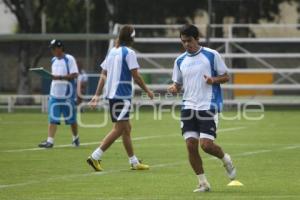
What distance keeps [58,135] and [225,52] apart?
17.1 m

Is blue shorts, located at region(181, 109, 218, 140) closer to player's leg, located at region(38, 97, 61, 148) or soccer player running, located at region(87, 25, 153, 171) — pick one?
soccer player running, located at region(87, 25, 153, 171)

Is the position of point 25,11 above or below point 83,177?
above

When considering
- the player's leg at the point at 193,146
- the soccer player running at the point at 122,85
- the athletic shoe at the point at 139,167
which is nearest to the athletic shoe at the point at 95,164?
the soccer player running at the point at 122,85

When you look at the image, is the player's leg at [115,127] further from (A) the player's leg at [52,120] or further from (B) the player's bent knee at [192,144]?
(A) the player's leg at [52,120]

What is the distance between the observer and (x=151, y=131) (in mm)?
28656

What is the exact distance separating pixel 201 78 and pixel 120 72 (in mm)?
3535

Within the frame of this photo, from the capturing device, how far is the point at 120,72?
1741 cm

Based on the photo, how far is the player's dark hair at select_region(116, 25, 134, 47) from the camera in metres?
17.1

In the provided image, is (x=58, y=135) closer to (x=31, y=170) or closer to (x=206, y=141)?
(x=31, y=170)

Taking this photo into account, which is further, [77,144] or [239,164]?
[77,144]

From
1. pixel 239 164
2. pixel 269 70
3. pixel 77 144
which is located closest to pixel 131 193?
pixel 239 164

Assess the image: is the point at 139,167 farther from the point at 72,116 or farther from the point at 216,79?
the point at 72,116

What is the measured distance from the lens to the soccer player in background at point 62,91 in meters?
22.8

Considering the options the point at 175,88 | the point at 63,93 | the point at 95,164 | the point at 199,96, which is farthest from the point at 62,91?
the point at 199,96
